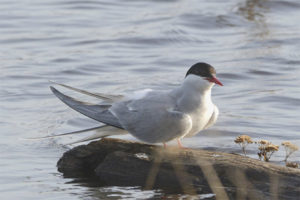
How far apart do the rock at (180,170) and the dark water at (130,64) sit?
0.15 metres

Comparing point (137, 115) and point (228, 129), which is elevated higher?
point (137, 115)

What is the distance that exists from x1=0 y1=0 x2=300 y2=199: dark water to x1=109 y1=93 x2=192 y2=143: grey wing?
465mm

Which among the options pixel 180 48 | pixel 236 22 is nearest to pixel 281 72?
pixel 180 48

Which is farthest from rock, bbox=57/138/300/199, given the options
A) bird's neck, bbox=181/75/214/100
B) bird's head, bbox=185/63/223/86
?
bird's head, bbox=185/63/223/86

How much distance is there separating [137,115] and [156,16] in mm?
8381

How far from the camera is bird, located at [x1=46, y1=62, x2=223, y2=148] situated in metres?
5.71

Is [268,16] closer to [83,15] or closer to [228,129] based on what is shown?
[83,15]

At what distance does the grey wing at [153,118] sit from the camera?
18.6 feet

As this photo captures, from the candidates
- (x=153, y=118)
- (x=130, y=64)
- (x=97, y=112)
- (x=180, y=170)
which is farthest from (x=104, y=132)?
(x=130, y=64)

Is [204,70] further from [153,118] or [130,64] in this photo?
[130,64]

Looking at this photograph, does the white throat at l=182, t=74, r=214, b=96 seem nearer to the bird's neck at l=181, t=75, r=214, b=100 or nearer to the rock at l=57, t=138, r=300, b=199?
the bird's neck at l=181, t=75, r=214, b=100

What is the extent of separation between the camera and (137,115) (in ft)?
19.3

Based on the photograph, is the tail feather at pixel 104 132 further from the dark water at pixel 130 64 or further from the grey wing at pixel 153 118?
the dark water at pixel 130 64

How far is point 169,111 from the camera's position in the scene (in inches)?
226
